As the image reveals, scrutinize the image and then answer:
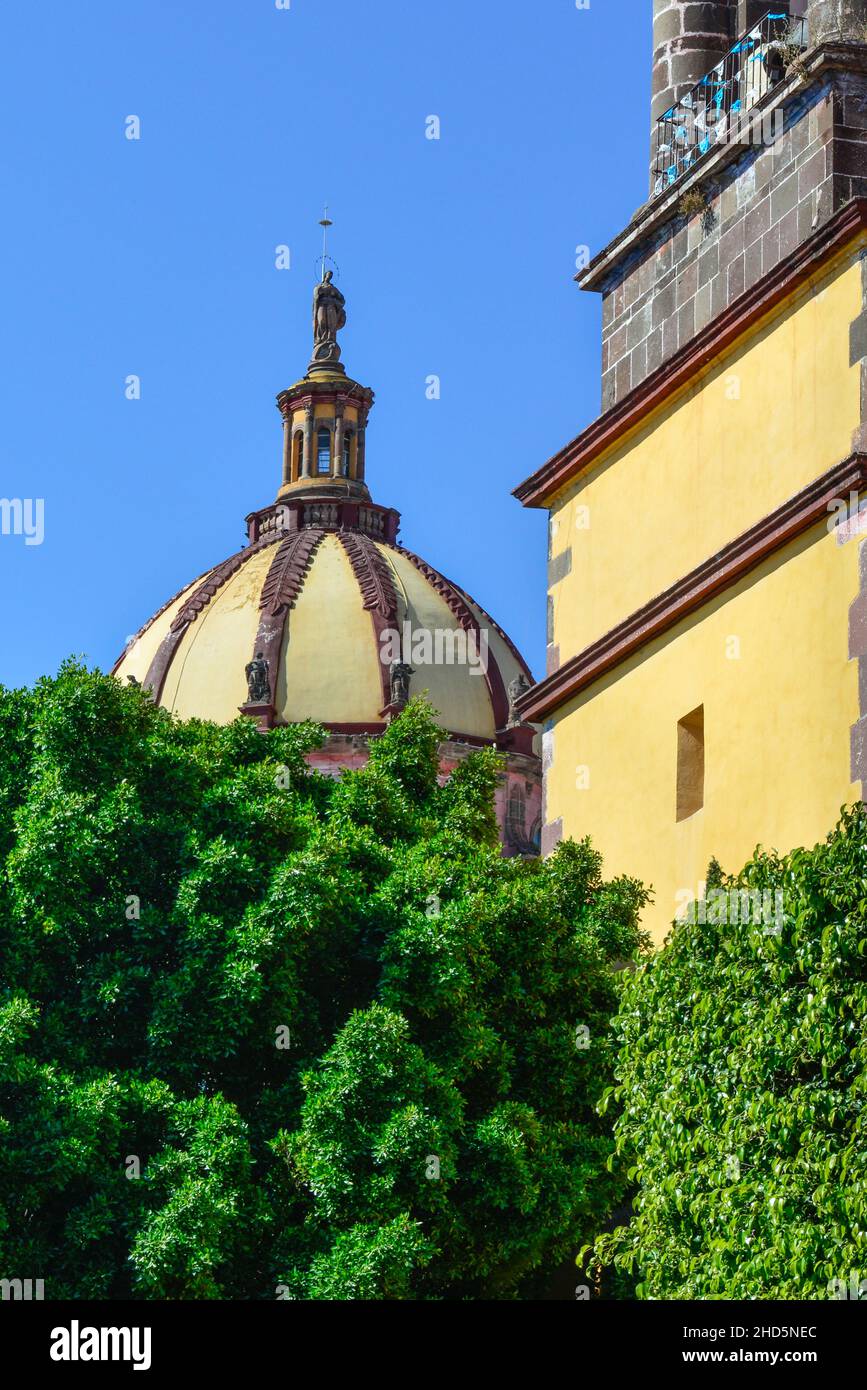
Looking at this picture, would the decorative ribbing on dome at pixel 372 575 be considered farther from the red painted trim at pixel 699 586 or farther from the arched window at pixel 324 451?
the red painted trim at pixel 699 586

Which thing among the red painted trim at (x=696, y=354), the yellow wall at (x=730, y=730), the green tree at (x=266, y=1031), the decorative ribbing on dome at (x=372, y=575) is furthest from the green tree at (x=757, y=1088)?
the decorative ribbing on dome at (x=372, y=575)

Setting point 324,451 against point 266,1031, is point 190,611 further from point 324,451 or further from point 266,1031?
point 266,1031

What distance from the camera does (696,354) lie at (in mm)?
22828

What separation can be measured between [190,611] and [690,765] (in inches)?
1807

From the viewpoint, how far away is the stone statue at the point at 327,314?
7781 centimetres

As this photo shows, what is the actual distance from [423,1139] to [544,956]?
2687 mm

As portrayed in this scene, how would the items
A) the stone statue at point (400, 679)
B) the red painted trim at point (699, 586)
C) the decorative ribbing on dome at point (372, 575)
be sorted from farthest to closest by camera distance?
the decorative ribbing on dome at point (372, 575) → the stone statue at point (400, 679) → the red painted trim at point (699, 586)

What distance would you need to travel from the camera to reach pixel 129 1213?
840 inches

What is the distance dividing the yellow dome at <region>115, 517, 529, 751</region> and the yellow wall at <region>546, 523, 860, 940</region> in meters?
40.0

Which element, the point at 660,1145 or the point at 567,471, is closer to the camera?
the point at 660,1145

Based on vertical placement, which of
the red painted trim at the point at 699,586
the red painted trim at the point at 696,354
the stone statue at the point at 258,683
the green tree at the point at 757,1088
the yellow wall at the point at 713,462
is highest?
the stone statue at the point at 258,683

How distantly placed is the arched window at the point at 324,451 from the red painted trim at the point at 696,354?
164 ft
